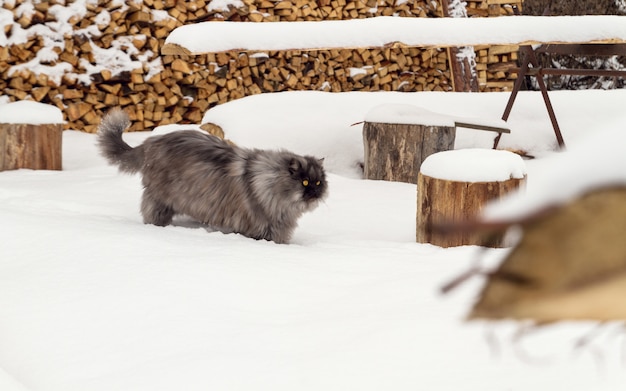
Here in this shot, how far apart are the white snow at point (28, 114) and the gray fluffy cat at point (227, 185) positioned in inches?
71.4

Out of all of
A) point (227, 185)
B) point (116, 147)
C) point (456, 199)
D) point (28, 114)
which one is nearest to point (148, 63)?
point (28, 114)

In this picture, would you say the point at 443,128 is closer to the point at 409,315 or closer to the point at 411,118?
the point at 411,118

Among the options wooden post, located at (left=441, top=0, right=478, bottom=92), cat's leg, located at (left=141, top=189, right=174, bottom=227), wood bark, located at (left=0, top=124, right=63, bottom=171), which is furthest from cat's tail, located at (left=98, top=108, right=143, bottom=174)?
wooden post, located at (left=441, top=0, right=478, bottom=92)

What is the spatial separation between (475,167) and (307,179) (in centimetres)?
72

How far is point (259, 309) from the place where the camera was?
2.06 metres

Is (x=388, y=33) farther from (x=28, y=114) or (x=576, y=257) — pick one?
(x=576, y=257)

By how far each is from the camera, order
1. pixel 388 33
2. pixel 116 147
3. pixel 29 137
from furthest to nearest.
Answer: pixel 29 137 < pixel 388 33 < pixel 116 147

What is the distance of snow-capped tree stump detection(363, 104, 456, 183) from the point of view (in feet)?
14.0

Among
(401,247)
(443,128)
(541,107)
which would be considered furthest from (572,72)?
(401,247)

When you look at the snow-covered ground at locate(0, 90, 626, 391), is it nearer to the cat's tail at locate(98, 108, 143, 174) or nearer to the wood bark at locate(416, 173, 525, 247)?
the wood bark at locate(416, 173, 525, 247)

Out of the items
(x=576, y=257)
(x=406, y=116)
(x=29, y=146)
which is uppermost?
(x=576, y=257)

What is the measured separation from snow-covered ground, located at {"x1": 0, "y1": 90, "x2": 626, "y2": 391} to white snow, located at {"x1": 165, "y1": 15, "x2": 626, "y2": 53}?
1170 mm

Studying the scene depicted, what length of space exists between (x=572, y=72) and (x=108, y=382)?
4.28 m

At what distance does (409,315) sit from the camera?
1894 mm
